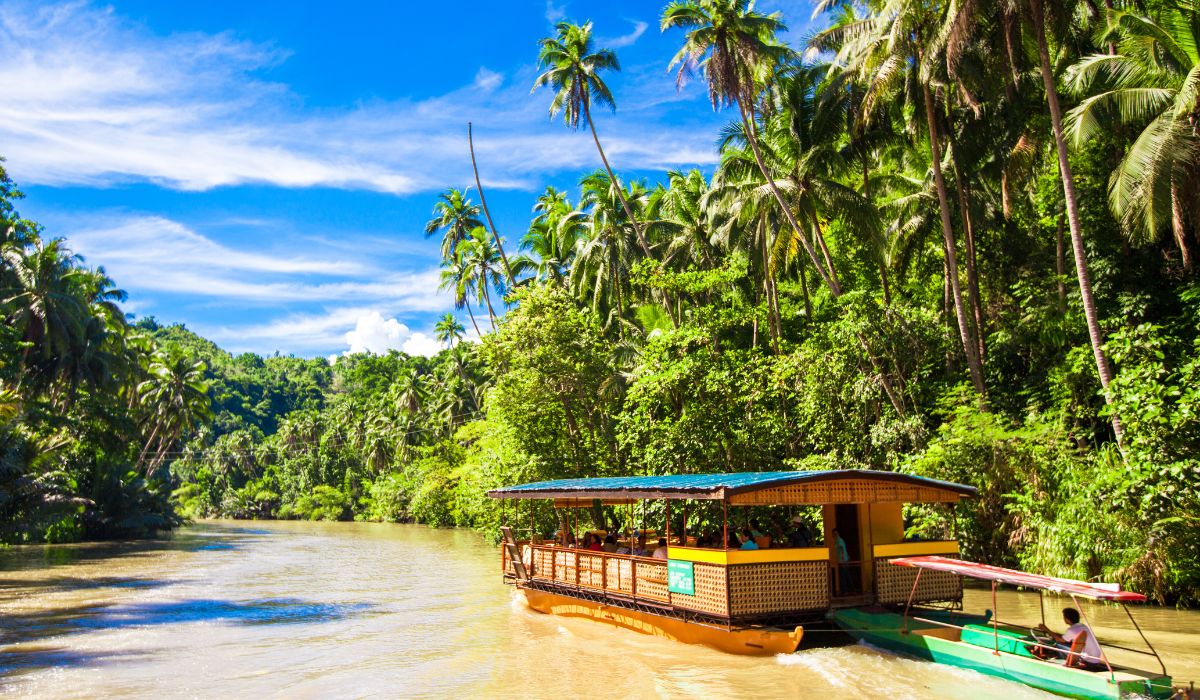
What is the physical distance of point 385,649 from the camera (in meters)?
15.0

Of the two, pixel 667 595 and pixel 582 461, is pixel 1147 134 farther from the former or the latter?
pixel 582 461

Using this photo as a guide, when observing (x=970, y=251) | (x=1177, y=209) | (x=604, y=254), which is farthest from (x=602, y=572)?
(x=604, y=254)

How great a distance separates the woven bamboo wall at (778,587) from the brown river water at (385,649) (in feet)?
2.23

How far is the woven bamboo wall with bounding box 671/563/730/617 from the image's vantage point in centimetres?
1212

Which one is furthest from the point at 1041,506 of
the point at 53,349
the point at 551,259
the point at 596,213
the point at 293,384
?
the point at 293,384

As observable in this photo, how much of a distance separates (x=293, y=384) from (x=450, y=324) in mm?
63090

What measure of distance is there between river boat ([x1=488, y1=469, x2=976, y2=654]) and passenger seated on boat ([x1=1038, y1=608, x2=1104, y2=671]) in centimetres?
320

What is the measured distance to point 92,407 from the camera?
45500 mm

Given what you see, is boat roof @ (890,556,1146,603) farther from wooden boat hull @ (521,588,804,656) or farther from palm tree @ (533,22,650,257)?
palm tree @ (533,22,650,257)

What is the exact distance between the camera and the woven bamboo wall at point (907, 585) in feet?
43.7

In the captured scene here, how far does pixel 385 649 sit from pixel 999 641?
9.95 metres

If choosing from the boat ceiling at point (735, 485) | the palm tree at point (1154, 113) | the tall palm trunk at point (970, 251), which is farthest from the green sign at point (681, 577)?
the tall palm trunk at point (970, 251)

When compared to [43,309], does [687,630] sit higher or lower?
lower

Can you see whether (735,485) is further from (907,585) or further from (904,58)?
(904,58)
